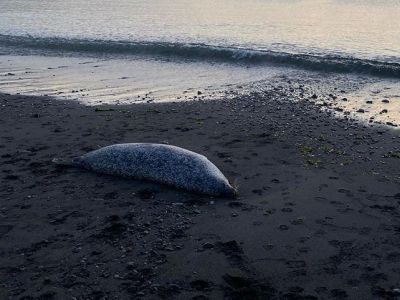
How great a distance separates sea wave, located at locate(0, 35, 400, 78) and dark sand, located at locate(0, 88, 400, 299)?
881 centimetres

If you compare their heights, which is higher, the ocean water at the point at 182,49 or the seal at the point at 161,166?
the ocean water at the point at 182,49

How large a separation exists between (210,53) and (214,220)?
17.7 meters

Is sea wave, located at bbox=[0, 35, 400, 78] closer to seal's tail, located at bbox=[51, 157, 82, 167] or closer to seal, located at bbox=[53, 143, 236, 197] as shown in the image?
seal, located at bbox=[53, 143, 236, 197]

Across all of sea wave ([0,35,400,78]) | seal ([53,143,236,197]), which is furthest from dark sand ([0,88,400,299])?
sea wave ([0,35,400,78])

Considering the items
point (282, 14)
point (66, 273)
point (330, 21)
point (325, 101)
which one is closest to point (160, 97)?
point (325, 101)

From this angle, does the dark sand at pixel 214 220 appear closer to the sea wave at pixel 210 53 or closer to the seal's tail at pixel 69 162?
the seal's tail at pixel 69 162

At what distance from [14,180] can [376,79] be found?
47.6 feet

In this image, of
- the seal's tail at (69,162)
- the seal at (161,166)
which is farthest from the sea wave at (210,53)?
the seal's tail at (69,162)

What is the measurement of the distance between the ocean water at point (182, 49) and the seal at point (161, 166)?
6307 millimetres

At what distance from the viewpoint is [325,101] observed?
15047mm

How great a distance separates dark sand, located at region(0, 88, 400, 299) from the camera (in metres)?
5.89

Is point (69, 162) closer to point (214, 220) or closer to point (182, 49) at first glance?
point (214, 220)

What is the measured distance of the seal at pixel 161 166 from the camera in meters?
8.26

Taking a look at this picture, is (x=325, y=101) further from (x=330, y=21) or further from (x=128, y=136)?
(x=330, y=21)
